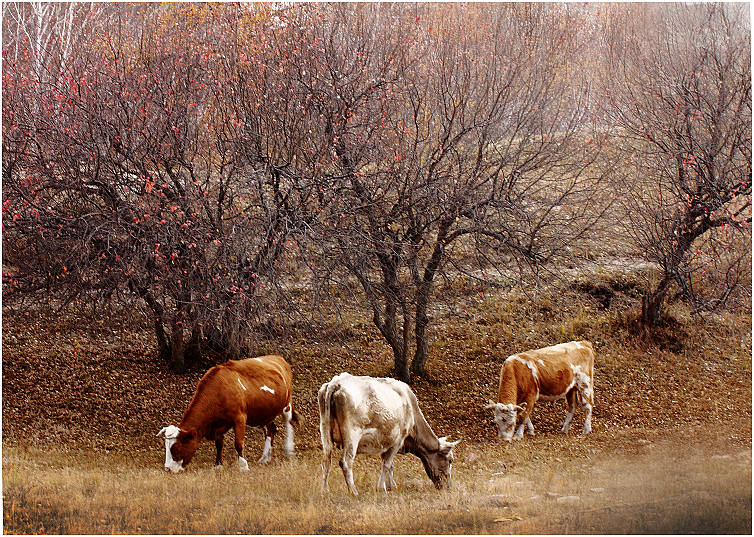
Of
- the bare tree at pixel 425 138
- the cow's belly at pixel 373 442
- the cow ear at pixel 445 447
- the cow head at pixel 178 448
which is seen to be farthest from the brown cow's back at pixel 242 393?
the cow ear at pixel 445 447

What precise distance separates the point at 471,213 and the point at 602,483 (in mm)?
4750

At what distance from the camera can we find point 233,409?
9102mm

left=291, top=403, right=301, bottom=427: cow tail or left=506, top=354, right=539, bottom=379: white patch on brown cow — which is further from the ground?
left=506, top=354, right=539, bottom=379: white patch on brown cow

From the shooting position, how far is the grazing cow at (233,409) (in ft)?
28.2

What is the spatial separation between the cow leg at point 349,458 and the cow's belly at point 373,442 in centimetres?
17

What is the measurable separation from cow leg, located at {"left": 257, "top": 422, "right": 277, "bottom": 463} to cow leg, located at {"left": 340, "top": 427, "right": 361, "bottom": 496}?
7.74ft

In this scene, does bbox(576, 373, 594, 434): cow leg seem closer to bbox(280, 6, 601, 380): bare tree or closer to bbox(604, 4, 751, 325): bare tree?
bbox(280, 6, 601, 380): bare tree

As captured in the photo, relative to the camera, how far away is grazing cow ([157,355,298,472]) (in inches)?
339

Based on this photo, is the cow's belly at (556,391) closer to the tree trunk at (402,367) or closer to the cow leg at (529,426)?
the cow leg at (529,426)

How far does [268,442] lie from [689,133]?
29.4ft

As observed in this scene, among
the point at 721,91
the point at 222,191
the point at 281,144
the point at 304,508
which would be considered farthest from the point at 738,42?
the point at 304,508

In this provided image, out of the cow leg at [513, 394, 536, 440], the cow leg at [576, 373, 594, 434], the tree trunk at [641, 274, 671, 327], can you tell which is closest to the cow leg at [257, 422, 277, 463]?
the cow leg at [513, 394, 536, 440]

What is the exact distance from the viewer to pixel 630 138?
1360cm

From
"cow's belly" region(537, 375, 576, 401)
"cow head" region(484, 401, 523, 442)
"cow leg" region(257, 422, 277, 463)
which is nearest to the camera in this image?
"cow leg" region(257, 422, 277, 463)
